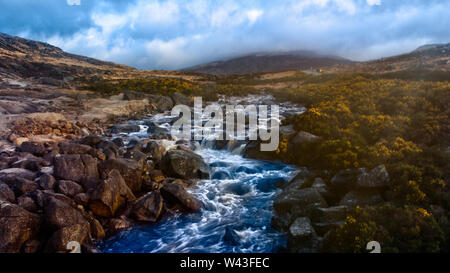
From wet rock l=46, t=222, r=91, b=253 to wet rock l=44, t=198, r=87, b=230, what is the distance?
0.30 m

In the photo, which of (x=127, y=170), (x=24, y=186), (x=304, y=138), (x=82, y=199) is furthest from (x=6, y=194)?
(x=304, y=138)

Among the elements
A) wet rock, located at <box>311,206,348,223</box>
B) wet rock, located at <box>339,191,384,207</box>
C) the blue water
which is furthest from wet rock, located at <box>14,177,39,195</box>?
wet rock, located at <box>339,191,384,207</box>

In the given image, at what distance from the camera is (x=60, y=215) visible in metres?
7.55

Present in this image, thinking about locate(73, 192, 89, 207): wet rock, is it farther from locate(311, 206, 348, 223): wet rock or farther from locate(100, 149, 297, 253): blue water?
locate(311, 206, 348, 223): wet rock

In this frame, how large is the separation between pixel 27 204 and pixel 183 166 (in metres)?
6.24

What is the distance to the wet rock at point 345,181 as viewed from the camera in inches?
374

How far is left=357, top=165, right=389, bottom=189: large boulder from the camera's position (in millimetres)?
8859

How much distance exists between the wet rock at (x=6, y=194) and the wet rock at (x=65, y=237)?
256 centimetres

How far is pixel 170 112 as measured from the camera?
3039cm

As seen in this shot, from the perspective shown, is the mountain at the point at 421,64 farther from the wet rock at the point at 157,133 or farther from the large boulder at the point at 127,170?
the large boulder at the point at 127,170

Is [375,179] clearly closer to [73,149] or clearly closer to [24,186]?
[24,186]

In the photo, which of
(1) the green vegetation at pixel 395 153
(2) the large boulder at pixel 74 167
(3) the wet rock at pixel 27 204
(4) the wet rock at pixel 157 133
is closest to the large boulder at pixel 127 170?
(2) the large boulder at pixel 74 167

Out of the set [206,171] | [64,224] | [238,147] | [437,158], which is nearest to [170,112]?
[238,147]
